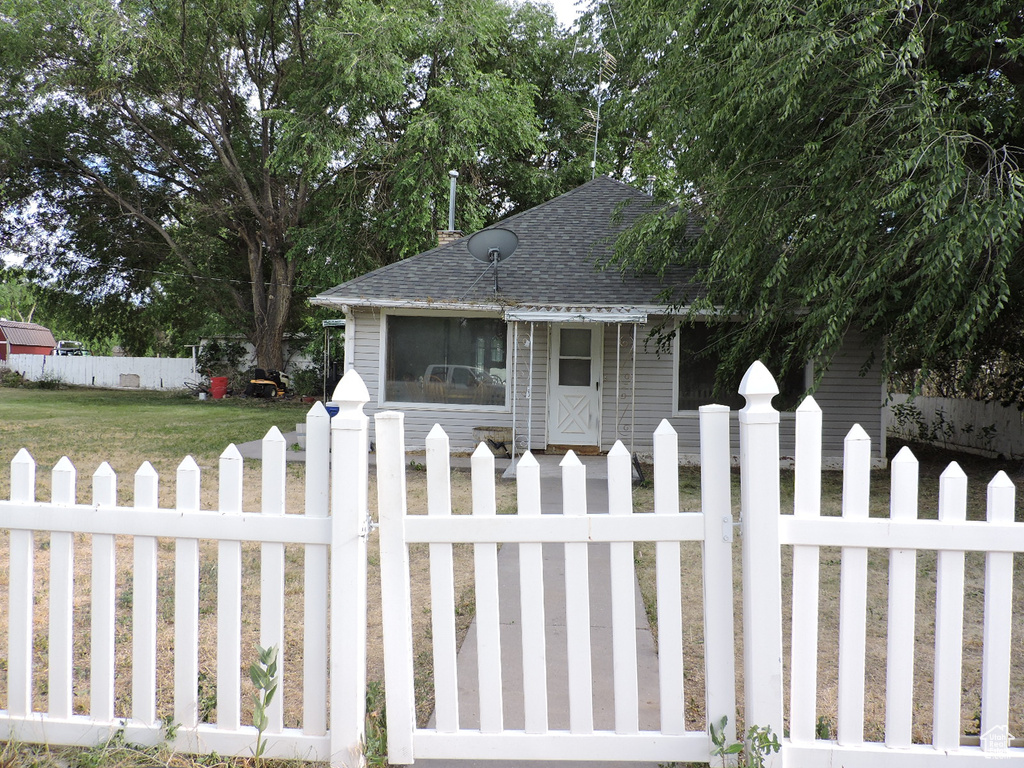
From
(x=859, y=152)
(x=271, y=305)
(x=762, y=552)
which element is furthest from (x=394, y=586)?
(x=271, y=305)

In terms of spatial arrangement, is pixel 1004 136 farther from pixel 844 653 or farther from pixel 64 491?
pixel 64 491

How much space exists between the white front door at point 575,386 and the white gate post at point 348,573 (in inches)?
348

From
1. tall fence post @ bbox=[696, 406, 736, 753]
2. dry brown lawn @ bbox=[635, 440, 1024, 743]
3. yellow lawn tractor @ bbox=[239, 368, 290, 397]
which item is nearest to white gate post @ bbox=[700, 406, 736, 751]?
tall fence post @ bbox=[696, 406, 736, 753]

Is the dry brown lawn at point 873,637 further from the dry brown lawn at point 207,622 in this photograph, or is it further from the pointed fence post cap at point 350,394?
the pointed fence post cap at point 350,394

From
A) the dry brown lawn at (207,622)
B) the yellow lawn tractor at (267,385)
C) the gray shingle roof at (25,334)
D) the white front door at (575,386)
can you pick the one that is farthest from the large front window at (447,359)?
the gray shingle roof at (25,334)

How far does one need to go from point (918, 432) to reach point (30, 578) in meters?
15.2

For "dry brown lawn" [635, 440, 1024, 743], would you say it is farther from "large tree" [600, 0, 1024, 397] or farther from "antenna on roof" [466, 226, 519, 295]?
"antenna on roof" [466, 226, 519, 295]

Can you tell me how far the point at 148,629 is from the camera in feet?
7.47

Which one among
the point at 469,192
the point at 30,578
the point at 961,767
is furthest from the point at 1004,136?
the point at 469,192

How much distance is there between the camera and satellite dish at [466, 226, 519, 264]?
1077 cm

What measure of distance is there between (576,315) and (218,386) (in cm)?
1824

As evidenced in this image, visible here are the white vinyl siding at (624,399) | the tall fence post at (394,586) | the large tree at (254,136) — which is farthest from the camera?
the large tree at (254,136)

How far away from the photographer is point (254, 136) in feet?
76.6

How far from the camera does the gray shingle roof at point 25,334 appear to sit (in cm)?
3931
